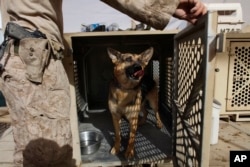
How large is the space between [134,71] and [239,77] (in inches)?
51.8

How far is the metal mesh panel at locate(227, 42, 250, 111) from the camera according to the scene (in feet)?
7.13

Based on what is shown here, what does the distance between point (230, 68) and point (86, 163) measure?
168 cm

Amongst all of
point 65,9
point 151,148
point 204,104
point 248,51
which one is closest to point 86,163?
point 151,148

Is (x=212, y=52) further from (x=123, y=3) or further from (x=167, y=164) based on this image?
(x=167, y=164)

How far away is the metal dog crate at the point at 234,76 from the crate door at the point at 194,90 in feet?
3.25

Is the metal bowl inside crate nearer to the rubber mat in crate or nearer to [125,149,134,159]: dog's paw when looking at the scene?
the rubber mat in crate

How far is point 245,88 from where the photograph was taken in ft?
7.36

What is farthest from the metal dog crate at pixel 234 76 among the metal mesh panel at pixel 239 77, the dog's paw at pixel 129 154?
the dog's paw at pixel 129 154

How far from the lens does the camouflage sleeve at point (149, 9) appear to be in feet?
2.59

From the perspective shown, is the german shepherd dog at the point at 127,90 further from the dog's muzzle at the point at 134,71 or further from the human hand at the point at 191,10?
the human hand at the point at 191,10

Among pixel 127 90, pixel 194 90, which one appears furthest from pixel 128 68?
pixel 194 90

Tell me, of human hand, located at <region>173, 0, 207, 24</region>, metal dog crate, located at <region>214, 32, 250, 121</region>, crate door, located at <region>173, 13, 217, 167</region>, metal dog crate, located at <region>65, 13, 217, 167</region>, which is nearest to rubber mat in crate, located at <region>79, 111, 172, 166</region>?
metal dog crate, located at <region>65, 13, 217, 167</region>

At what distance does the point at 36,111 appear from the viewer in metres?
0.82

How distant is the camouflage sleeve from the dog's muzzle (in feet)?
2.27
